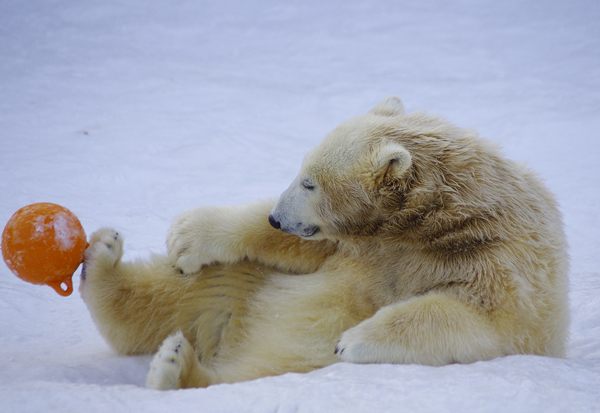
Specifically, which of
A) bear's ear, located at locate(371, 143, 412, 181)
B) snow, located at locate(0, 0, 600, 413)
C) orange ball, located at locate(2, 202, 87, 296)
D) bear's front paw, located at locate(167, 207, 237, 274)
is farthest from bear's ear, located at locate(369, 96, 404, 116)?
orange ball, located at locate(2, 202, 87, 296)

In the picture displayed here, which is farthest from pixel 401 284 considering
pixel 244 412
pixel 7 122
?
pixel 7 122

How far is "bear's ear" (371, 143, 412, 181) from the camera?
233 centimetres

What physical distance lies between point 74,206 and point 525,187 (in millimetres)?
3311

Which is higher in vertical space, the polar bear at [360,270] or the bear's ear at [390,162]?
the bear's ear at [390,162]

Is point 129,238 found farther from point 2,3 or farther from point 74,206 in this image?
point 2,3

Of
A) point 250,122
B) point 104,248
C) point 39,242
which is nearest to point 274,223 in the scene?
point 104,248

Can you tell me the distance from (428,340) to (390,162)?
79 centimetres

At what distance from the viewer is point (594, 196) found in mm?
4719

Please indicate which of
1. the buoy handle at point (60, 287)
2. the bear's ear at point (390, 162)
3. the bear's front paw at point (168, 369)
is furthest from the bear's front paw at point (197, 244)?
the bear's ear at point (390, 162)

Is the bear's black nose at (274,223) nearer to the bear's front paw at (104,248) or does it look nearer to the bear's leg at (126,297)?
the bear's leg at (126,297)

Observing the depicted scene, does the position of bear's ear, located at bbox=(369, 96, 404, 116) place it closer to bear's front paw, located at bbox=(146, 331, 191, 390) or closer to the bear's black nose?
the bear's black nose

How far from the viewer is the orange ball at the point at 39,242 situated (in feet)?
7.60

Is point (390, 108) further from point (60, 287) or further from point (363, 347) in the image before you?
point (60, 287)

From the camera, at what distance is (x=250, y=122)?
6.50m
